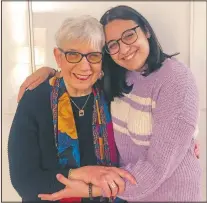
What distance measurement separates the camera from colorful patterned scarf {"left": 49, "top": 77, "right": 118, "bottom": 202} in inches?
47.7

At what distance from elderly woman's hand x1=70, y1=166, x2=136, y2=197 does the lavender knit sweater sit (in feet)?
0.09

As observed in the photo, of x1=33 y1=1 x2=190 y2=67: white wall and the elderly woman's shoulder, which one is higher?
x1=33 y1=1 x2=190 y2=67: white wall

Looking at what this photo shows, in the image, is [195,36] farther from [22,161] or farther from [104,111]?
[22,161]

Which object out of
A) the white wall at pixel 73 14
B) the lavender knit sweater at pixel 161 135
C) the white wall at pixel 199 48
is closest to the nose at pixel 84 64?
the lavender knit sweater at pixel 161 135

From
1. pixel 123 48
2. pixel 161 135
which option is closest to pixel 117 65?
pixel 123 48

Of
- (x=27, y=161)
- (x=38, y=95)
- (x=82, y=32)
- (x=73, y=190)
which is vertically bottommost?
(x=73, y=190)

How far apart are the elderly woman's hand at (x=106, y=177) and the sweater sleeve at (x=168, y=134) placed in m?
0.02

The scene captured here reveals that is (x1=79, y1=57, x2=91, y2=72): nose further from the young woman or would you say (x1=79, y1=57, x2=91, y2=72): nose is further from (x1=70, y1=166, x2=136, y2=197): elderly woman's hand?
(x1=70, y1=166, x2=136, y2=197): elderly woman's hand

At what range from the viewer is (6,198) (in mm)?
1513

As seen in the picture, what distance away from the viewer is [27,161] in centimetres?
114

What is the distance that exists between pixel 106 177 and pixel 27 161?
310 mm

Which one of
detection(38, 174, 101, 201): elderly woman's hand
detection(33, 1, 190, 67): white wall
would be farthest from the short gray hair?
detection(38, 174, 101, 201): elderly woman's hand

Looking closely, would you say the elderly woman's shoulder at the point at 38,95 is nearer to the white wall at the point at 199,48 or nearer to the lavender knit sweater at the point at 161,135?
the lavender knit sweater at the point at 161,135

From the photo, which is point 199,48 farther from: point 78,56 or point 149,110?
point 78,56
